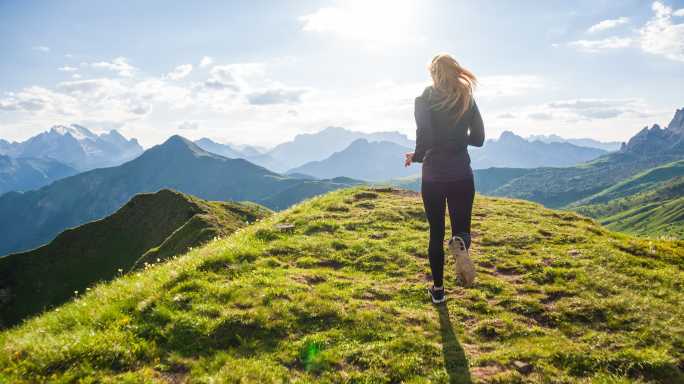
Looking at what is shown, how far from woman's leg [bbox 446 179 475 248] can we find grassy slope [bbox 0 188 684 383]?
2201mm

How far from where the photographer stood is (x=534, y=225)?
65.0ft

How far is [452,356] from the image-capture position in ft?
27.1

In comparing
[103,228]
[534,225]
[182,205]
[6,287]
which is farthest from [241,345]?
[6,287]

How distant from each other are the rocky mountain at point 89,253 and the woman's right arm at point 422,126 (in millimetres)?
80578

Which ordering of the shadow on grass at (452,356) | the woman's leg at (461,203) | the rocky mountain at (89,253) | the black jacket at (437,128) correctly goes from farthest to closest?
the rocky mountain at (89,253), the black jacket at (437,128), the woman's leg at (461,203), the shadow on grass at (452,356)

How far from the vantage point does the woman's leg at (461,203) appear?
951 cm

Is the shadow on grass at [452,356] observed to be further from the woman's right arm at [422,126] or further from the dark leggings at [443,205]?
the woman's right arm at [422,126]

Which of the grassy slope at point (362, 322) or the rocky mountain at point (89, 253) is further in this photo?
the rocky mountain at point (89, 253)

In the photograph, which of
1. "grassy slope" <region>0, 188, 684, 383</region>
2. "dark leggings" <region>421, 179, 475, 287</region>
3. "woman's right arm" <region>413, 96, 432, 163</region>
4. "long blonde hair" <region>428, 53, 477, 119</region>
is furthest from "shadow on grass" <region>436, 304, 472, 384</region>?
"long blonde hair" <region>428, 53, 477, 119</region>

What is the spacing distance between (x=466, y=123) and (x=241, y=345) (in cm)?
721

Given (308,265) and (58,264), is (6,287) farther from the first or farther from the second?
(308,265)

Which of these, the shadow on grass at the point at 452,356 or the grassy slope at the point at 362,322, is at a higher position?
the grassy slope at the point at 362,322

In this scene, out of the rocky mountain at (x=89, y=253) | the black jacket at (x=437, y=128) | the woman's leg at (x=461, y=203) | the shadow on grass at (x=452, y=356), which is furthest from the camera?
the rocky mountain at (x=89, y=253)

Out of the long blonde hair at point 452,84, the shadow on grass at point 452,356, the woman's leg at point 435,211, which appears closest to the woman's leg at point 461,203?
the woman's leg at point 435,211
